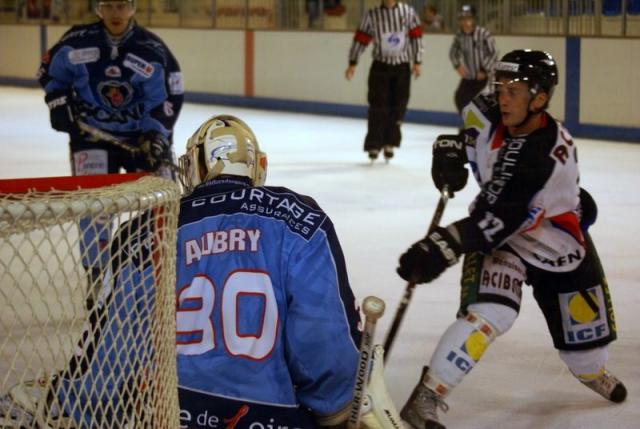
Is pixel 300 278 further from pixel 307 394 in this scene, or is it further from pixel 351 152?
pixel 351 152

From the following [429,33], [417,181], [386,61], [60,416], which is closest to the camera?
[60,416]

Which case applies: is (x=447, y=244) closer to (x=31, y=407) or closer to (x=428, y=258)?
(x=428, y=258)

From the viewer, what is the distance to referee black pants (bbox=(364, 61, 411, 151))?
10047mm

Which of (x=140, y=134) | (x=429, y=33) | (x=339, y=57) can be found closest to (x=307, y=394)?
(x=140, y=134)

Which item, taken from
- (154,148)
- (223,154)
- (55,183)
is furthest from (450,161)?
(55,183)

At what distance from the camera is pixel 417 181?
8.87 m

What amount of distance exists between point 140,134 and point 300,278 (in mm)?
3093

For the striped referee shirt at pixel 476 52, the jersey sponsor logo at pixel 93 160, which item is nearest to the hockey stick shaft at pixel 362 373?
the jersey sponsor logo at pixel 93 160

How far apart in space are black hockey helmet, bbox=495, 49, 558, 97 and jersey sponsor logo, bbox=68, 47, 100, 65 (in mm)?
2139

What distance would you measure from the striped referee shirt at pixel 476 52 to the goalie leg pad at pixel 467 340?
311 inches

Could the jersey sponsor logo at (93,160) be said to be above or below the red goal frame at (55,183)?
below

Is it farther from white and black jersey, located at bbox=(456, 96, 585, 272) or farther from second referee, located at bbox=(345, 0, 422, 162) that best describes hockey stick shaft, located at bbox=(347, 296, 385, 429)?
second referee, located at bbox=(345, 0, 422, 162)

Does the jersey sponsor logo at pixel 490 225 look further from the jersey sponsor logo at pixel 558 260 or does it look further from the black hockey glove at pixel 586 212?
the black hockey glove at pixel 586 212

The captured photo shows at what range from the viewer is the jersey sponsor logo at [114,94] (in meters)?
5.11
